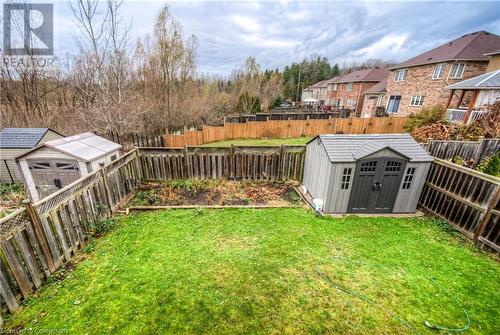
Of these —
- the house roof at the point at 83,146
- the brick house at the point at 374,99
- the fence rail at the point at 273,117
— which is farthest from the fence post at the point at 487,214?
the brick house at the point at 374,99

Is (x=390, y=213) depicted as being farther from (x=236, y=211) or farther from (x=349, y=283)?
(x=236, y=211)

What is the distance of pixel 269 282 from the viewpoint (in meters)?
4.00

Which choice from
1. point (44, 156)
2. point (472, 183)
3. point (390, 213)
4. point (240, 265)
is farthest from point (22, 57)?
point (472, 183)

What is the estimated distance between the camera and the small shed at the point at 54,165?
19.6 ft

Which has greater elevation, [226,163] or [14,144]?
[14,144]

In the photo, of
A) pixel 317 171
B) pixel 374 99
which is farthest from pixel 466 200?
pixel 374 99

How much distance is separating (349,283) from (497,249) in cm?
372

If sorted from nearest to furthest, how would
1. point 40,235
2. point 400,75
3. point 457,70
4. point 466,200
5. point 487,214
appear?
point 40,235 → point 487,214 → point 466,200 → point 457,70 → point 400,75

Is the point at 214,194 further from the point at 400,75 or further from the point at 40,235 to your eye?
the point at 400,75

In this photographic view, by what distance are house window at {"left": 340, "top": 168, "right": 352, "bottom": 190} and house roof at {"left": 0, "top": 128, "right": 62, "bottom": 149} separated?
35.9 feet

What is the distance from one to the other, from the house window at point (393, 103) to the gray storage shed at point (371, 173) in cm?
2248

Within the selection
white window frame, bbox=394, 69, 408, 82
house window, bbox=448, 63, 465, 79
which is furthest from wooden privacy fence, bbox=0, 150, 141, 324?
white window frame, bbox=394, 69, 408, 82

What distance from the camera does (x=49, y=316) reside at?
3.22 meters

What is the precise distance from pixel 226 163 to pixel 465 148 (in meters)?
9.24
